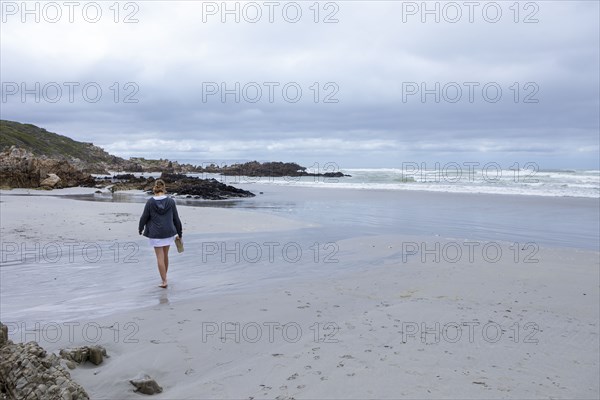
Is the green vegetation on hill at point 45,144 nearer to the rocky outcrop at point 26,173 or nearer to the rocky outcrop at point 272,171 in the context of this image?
the rocky outcrop at point 272,171

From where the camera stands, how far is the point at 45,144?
8194 cm

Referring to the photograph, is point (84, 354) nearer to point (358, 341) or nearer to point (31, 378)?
point (31, 378)

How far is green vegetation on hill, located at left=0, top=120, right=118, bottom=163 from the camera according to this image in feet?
232

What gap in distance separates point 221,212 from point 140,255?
28.7ft

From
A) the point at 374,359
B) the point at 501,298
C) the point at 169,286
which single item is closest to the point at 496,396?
the point at 374,359

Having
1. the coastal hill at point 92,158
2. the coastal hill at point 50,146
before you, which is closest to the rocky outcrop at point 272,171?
the coastal hill at point 92,158

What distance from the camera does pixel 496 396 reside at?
4102 millimetres

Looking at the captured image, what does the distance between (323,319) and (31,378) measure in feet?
12.0

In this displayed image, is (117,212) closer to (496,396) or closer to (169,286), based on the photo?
→ (169,286)

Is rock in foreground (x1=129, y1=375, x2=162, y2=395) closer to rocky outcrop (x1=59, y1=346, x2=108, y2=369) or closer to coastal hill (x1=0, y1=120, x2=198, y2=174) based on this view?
rocky outcrop (x1=59, y1=346, x2=108, y2=369)

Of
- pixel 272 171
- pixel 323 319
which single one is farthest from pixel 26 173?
pixel 272 171

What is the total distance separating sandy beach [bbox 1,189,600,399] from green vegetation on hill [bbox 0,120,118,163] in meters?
65.3

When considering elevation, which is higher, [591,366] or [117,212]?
[117,212]

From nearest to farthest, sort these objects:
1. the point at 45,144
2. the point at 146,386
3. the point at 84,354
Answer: the point at 146,386 → the point at 84,354 → the point at 45,144
